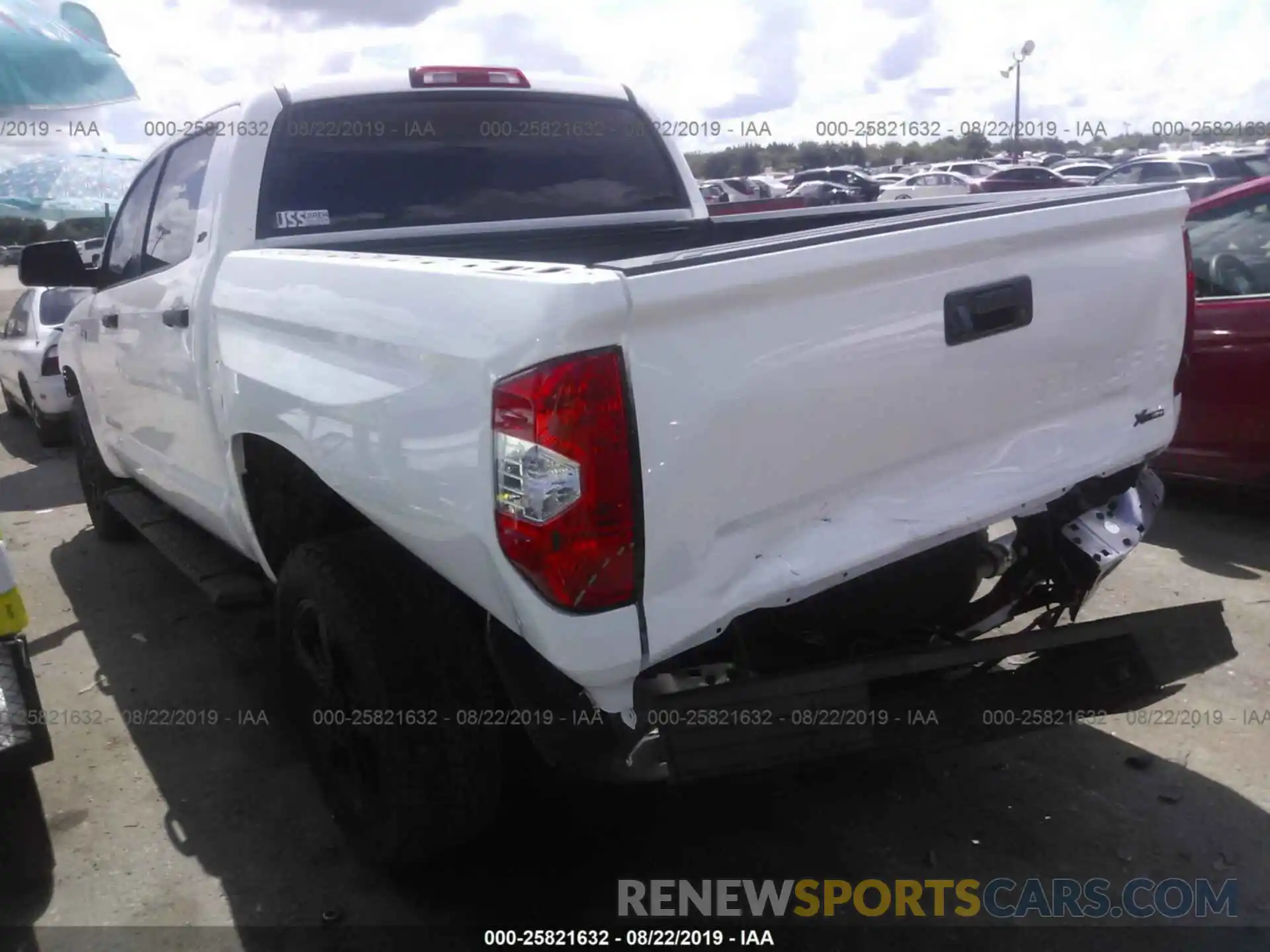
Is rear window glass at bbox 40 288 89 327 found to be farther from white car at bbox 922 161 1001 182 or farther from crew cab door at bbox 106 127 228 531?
white car at bbox 922 161 1001 182

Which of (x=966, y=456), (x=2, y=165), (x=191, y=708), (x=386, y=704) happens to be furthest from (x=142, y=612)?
(x=2, y=165)

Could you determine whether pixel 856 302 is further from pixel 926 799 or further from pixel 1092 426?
pixel 926 799

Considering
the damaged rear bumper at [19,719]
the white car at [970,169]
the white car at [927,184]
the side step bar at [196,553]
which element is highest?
the white car at [970,169]

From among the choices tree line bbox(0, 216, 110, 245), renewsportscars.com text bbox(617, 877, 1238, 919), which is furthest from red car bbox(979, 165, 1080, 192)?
tree line bbox(0, 216, 110, 245)

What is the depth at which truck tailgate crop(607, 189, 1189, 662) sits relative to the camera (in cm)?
195

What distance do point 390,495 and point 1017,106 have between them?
36186 mm

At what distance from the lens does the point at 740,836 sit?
9.85 ft

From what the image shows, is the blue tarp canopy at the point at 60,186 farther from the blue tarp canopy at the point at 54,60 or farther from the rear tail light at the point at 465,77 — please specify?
the rear tail light at the point at 465,77

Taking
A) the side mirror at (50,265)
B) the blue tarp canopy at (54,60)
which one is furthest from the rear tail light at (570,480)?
the blue tarp canopy at (54,60)

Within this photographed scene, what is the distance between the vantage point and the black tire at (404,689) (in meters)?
2.48

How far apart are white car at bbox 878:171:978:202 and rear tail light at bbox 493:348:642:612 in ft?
71.1

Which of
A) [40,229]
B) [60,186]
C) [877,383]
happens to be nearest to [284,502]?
[877,383]

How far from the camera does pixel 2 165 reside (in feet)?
101

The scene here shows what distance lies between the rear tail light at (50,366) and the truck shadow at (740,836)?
5786 millimetres
